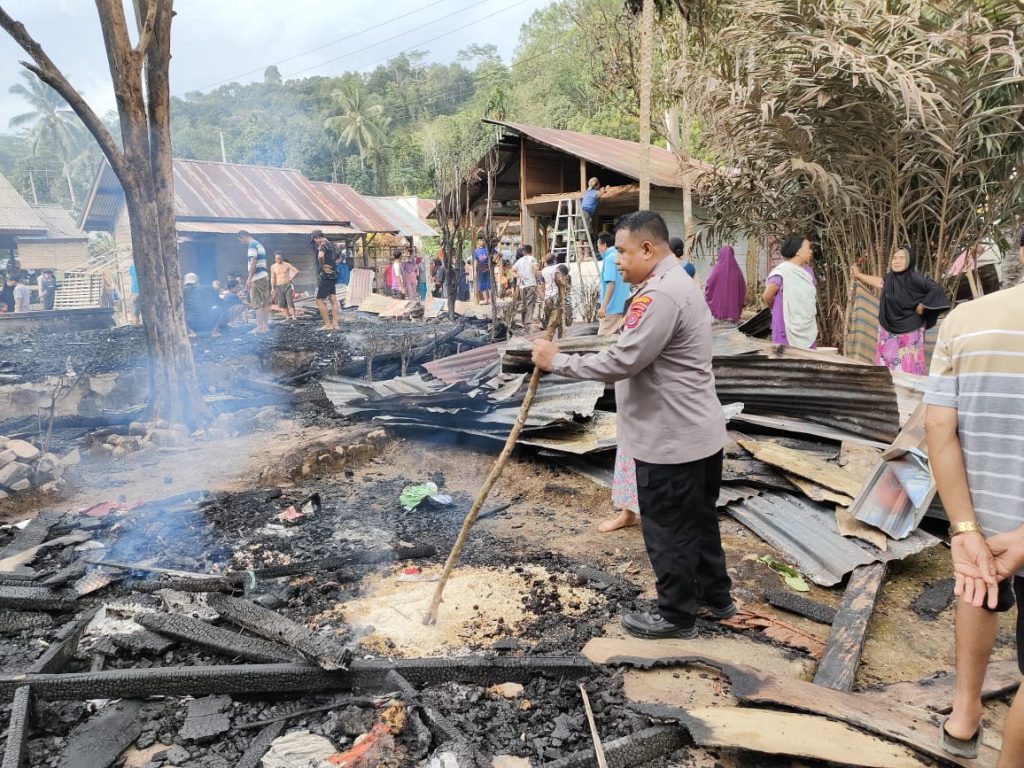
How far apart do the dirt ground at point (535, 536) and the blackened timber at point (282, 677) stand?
331mm

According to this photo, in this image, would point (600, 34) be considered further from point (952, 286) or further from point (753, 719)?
point (753, 719)

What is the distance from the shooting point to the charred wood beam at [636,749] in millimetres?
2250

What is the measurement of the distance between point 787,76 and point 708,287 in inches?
96.6

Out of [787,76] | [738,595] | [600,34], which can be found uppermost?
[600,34]

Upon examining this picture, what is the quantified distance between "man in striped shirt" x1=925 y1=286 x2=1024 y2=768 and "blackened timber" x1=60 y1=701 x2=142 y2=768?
2980 mm

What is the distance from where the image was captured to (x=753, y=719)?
2412 mm

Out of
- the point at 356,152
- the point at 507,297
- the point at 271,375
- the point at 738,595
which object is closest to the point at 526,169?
the point at 507,297

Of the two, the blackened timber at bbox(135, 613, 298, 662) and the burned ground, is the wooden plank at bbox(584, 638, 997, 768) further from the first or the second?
the blackened timber at bbox(135, 613, 298, 662)

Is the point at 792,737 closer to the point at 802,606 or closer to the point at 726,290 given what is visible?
the point at 802,606

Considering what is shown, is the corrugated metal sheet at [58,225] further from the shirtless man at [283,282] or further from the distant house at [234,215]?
the shirtless man at [283,282]

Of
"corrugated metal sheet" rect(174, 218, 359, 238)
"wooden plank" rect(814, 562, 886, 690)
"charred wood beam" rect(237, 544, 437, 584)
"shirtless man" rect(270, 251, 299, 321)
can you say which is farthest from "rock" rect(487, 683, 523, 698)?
"corrugated metal sheet" rect(174, 218, 359, 238)

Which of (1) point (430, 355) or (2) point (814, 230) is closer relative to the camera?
(2) point (814, 230)

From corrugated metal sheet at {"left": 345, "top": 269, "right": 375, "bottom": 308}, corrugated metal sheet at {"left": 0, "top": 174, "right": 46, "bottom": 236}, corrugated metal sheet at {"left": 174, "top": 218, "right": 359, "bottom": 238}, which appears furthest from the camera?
corrugated metal sheet at {"left": 345, "top": 269, "right": 375, "bottom": 308}

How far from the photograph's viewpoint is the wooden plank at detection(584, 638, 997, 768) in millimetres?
2240
